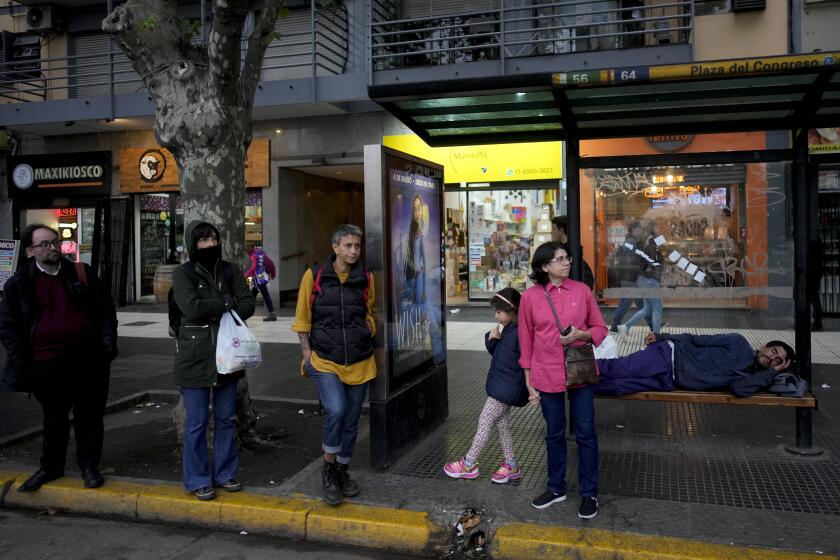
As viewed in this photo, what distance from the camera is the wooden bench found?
512cm

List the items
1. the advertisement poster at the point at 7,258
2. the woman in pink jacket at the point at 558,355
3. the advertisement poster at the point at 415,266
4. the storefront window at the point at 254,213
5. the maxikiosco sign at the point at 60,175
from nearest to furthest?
the woman in pink jacket at the point at 558,355 → the advertisement poster at the point at 415,266 → the advertisement poster at the point at 7,258 → the storefront window at the point at 254,213 → the maxikiosco sign at the point at 60,175

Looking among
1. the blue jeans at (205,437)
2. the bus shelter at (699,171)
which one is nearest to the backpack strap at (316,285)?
the blue jeans at (205,437)

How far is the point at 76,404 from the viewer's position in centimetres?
513

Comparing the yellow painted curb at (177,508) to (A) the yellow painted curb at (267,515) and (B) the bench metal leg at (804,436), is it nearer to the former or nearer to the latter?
(A) the yellow painted curb at (267,515)

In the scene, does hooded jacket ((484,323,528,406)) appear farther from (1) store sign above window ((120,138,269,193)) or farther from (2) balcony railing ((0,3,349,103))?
(1) store sign above window ((120,138,269,193))

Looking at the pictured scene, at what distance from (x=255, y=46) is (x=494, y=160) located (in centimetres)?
996

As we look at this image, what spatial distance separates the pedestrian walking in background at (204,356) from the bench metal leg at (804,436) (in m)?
4.13

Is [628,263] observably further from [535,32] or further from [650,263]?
[535,32]

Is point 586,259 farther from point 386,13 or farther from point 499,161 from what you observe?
point 386,13

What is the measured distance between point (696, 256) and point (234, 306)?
13.6ft

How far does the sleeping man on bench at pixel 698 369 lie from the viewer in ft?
17.3

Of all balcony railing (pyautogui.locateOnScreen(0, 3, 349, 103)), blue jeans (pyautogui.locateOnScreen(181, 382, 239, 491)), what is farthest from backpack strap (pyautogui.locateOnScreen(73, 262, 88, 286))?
balcony railing (pyautogui.locateOnScreen(0, 3, 349, 103))

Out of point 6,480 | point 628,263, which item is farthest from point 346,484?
point 628,263

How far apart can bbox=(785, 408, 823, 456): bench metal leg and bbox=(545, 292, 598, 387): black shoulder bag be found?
2.05m
